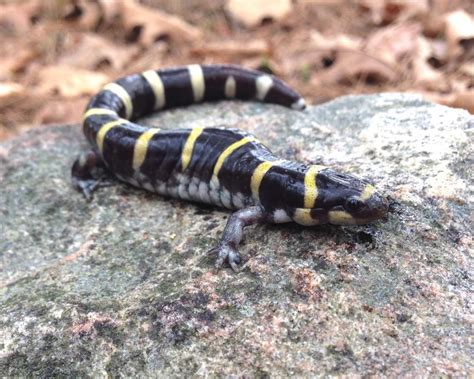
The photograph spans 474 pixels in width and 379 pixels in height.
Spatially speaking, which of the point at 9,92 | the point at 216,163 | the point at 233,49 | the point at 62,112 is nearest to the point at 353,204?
the point at 216,163

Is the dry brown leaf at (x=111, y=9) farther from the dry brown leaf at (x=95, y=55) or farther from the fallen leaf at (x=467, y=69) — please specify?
the fallen leaf at (x=467, y=69)

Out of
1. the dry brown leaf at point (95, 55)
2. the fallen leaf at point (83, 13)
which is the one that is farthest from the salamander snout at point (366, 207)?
the fallen leaf at point (83, 13)

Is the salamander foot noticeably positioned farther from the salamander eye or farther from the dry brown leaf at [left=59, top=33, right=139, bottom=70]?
the dry brown leaf at [left=59, top=33, right=139, bottom=70]

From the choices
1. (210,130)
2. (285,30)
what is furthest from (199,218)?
(285,30)

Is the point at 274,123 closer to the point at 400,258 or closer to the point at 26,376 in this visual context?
the point at 400,258

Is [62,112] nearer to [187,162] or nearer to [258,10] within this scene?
[187,162]

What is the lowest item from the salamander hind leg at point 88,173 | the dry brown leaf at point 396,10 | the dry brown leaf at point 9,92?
the dry brown leaf at point 9,92
